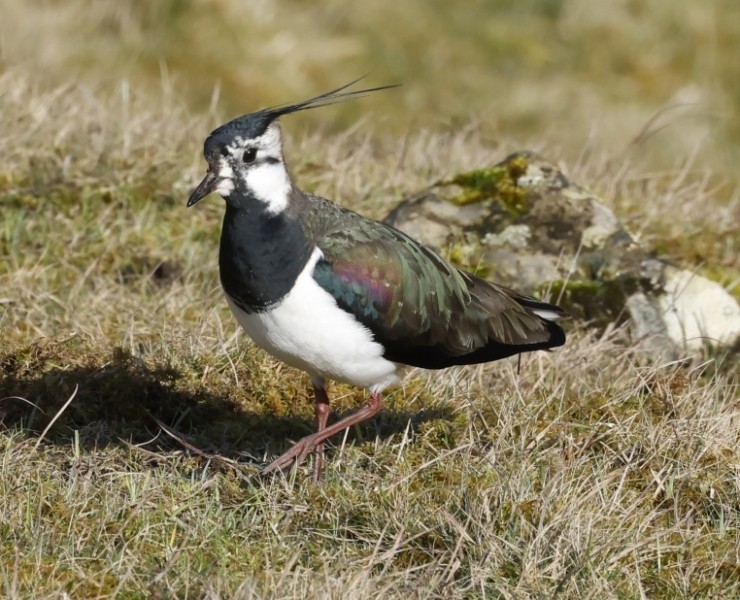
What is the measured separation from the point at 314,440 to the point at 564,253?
2198mm

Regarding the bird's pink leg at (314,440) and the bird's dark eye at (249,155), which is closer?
the bird's dark eye at (249,155)

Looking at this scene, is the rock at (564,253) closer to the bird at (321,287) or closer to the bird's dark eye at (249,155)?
the bird at (321,287)

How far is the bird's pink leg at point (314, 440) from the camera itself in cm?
475

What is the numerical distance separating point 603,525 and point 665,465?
572 millimetres

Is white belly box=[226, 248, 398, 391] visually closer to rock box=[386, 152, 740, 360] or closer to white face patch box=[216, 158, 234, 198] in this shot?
A: white face patch box=[216, 158, 234, 198]

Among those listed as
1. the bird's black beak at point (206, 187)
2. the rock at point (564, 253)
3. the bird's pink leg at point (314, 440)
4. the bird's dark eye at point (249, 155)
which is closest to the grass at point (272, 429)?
the bird's pink leg at point (314, 440)

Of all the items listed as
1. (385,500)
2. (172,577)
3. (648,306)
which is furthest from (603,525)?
(648,306)

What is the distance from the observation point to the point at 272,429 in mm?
5324

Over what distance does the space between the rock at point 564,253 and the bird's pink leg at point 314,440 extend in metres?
1.60

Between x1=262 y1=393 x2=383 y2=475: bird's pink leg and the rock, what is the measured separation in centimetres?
160

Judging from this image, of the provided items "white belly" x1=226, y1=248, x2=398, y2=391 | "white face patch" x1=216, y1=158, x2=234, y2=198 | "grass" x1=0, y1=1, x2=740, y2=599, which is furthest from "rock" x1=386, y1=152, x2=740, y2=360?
"white face patch" x1=216, y1=158, x2=234, y2=198

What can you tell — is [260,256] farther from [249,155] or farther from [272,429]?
[272,429]

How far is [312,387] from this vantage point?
560 cm

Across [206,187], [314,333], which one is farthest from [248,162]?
[314,333]
